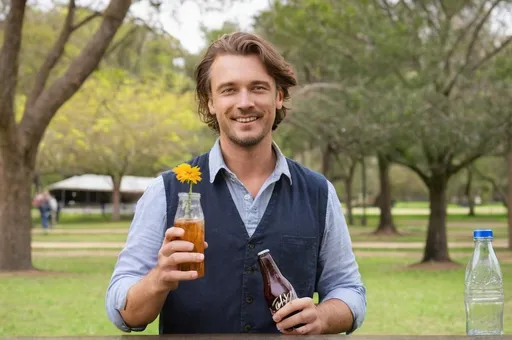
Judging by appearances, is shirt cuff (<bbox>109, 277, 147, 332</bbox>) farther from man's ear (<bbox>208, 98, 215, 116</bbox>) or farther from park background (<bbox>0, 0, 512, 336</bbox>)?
park background (<bbox>0, 0, 512, 336</bbox>)

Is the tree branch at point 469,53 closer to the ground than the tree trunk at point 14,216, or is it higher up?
higher up

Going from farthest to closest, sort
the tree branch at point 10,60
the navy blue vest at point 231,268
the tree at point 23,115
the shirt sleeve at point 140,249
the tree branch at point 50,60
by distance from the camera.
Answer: the tree branch at point 50,60, the tree at point 23,115, the tree branch at point 10,60, the navy blue vest at point 231,268, the shirt sleeve at point 140,249

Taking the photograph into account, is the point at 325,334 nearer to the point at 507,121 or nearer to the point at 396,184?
the point at 507,121

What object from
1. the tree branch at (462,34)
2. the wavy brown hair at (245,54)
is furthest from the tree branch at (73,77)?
the wavy brown hair at (245,54)

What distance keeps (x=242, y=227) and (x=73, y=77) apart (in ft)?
48.4

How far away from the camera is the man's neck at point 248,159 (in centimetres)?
294

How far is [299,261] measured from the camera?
288 centimetres

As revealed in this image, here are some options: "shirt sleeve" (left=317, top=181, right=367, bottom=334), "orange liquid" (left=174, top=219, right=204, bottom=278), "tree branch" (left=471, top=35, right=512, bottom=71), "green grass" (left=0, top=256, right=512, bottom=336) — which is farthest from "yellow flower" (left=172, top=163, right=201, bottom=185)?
"tree branch" (left=471, top=35, right=512, bottom=71)

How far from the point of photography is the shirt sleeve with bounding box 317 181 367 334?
2.98m

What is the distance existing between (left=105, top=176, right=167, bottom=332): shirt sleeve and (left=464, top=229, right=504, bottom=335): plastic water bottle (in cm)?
108

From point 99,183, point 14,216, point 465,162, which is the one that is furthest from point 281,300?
point 99,183

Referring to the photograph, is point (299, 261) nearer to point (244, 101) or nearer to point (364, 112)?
point (244, 101)

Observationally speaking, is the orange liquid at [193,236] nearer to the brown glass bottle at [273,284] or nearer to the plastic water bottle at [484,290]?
the brown glass bottle at [273,284]

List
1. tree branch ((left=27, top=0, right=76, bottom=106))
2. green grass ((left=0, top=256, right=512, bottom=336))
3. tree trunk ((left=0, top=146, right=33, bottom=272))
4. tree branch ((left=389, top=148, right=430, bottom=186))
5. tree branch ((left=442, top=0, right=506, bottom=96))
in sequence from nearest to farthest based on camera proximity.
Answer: green grass ((left=0, top=256, right=512, bottom=336)) → tree trunk ((left=0, top=146, right=33, bottom=272)) → tree branch ((left=27, top=0, right=76, bottom=106)) → tree branch ((left=442, top=0, right=506, bottom=96)) → tree branch ((left=389, top=148, right=430, bottom=186))
